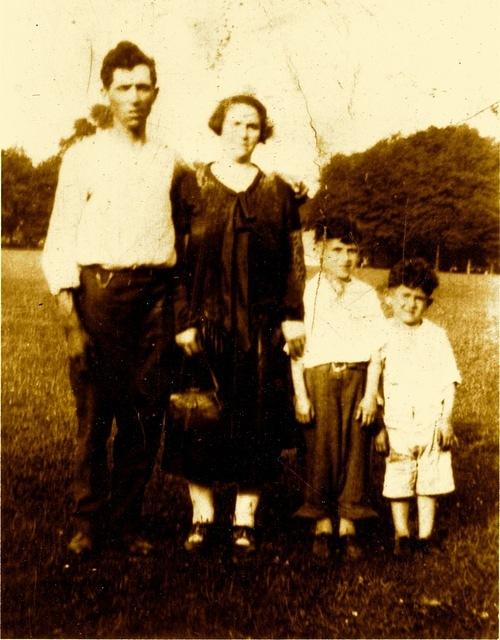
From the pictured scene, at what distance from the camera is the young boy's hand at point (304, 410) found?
340 centimetres

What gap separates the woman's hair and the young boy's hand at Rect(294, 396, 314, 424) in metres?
1.13

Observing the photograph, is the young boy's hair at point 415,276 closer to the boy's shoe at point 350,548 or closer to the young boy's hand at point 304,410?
the young boy's hand at point 304,410

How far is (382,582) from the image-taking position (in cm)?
333

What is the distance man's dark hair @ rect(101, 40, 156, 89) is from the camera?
3328 mm

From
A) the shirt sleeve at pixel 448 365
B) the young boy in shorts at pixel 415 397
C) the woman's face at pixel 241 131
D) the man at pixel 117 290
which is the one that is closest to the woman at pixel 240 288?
the woman's face at pixel 241 131

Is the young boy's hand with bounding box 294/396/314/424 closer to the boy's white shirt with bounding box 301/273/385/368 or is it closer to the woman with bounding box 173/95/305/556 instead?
the woman with bounding box 173/95/305/556

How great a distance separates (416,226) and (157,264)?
1239mm

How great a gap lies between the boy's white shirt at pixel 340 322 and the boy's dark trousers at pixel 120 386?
610 millimetres

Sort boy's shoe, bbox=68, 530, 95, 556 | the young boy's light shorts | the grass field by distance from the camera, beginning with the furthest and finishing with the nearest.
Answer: the young boy's light shorts
boy's shoe, bbox=68, 530, 95, 556
the grass field

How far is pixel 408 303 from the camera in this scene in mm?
3471

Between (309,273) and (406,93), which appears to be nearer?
(309,273)

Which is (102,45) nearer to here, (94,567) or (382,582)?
(94,567)

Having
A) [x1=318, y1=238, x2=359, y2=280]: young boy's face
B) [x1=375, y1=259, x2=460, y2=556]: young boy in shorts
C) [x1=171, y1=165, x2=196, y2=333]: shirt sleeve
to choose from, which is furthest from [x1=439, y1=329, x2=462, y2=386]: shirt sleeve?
[x1=171, y1=165, x2=196, y2=333]: shirt sleeve

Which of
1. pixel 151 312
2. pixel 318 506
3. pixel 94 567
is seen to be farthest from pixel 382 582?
pixel 151 312
